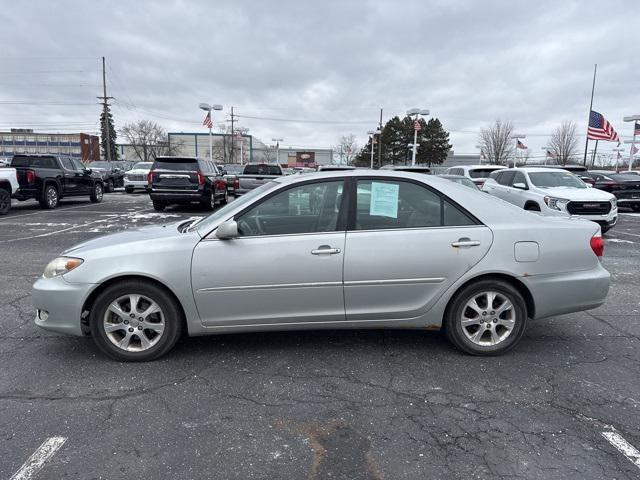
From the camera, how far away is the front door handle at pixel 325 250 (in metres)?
3.54

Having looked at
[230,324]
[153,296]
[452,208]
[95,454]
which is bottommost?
[95,454]

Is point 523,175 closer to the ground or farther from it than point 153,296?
farther from it

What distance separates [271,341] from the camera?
161 inches

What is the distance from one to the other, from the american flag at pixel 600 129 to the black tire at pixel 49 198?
86.6 ft

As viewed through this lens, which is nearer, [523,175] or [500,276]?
[500,276]

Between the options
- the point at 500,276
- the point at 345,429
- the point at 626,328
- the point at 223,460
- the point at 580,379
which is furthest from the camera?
the point at 626,328

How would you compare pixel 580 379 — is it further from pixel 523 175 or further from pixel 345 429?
pixel 523 175

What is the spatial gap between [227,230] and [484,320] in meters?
2.27

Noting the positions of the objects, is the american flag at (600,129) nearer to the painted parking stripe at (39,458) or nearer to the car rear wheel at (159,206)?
the car rear wheel at (159,206)

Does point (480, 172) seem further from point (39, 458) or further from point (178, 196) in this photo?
point (39, 458)

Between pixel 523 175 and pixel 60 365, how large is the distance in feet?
37.1

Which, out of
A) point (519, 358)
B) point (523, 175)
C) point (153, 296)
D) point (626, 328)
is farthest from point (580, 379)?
point (523, 175)

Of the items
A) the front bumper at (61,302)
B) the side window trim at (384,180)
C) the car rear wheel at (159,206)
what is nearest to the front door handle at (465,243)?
the side window trim at (384,180)

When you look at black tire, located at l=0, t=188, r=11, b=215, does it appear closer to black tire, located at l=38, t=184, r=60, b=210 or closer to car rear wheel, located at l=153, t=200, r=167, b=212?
black tire, located at l=38, t=184, r=60, b=210
